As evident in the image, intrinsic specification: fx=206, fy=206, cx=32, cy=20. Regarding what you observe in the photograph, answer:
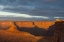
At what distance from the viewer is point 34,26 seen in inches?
3054

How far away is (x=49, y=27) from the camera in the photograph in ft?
248

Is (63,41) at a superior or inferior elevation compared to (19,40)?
superior

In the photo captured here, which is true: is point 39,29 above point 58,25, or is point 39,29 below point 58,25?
below

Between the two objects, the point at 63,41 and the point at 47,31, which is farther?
the point at 47,31

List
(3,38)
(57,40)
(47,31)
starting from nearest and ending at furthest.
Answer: (57,40) < (3,38) < (47,31)

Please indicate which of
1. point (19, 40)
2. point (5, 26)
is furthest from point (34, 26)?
point (19, 40)

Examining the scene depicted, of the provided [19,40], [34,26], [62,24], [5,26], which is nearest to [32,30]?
[34,26]

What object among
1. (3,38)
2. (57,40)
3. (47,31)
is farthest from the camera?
(47,31)

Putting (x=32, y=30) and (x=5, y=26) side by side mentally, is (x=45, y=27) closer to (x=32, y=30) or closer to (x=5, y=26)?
(x=32, y=30)

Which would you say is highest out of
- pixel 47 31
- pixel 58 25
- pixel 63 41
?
pixel 58 25

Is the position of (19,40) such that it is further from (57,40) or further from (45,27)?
(57,40)

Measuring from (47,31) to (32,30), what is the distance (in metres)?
5.49

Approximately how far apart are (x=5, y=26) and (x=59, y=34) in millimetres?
62326

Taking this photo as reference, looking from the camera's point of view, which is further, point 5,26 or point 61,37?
point 5,26
